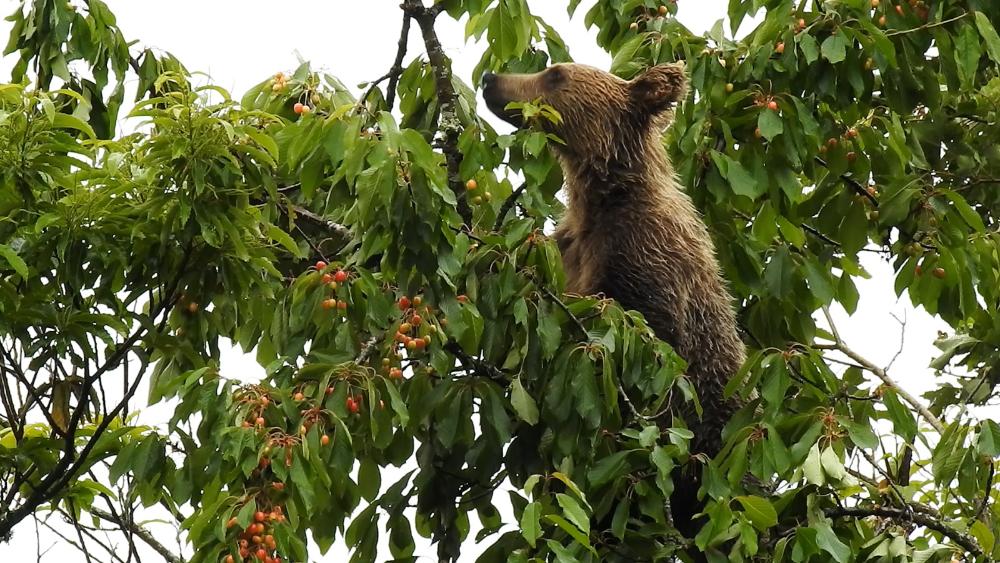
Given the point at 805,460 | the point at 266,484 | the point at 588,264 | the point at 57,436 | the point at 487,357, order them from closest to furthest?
the point at 266,484
the point at 805,460
the point at 487,357
the point at 57,436
the point at 588,264

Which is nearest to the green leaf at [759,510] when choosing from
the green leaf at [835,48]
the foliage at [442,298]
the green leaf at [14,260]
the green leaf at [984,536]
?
the foliage at [442,298]

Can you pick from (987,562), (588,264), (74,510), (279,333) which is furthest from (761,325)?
(74,510)

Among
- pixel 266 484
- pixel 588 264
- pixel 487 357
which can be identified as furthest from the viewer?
pixel 588 264

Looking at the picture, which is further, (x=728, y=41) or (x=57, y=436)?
(x=728, y=41)

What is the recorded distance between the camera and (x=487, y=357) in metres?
5.07

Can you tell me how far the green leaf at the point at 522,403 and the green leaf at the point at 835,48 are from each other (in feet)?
5.83

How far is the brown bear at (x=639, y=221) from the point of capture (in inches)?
261

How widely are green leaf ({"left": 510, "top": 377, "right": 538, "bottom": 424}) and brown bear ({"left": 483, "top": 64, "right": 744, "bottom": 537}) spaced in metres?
1.66

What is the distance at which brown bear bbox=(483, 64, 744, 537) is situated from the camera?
21.7 feet

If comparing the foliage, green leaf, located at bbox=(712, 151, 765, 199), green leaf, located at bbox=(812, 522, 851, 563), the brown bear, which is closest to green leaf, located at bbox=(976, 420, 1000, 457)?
the foliage

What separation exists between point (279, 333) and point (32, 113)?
1.12 metres

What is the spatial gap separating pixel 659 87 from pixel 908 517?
2.61 meters

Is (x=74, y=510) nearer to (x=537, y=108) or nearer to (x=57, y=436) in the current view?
(x=57, y=436)

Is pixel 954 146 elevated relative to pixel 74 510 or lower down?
elevated
